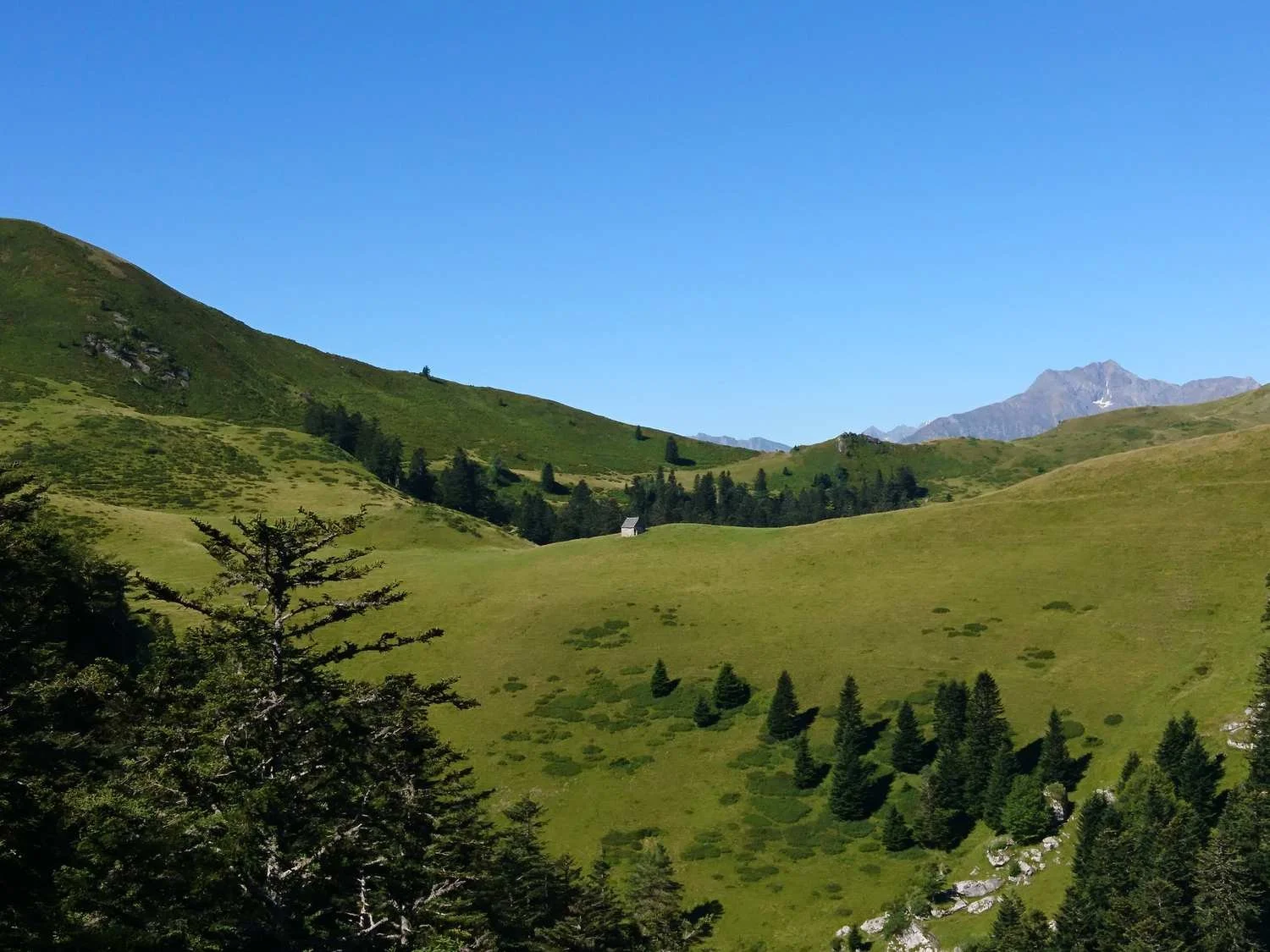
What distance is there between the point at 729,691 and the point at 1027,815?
28.1 metres

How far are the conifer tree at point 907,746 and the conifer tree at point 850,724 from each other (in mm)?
2602

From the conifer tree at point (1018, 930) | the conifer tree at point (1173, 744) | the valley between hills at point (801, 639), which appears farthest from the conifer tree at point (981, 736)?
the conifer tree at point (1018, 930)

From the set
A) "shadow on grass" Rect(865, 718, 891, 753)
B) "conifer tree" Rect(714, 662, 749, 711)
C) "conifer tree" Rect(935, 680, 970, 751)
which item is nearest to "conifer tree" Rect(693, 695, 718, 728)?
"conifer tree" Rect(714, 662, 749, 711)

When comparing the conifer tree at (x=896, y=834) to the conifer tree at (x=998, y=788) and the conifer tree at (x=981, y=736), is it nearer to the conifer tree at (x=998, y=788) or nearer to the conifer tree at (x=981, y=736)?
the conifer tree at (x=981, y=736)

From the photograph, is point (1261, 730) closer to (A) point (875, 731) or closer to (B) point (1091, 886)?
(B) point (1091, 886)

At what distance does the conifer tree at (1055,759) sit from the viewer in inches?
2410

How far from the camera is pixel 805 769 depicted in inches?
2734

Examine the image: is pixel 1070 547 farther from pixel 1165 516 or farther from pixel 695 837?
pixel 695 837

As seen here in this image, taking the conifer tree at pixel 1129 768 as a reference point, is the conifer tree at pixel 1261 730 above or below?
above

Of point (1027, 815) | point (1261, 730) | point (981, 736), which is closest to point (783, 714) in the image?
point (981, 736)

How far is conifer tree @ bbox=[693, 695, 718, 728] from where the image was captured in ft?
257

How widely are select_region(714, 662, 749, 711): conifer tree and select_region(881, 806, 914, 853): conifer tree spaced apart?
1992 centimetres

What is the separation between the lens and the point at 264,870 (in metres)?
18.6

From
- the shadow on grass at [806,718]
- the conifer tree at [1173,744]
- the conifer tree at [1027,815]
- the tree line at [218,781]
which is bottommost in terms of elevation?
the conifer tree at [1027,815]
